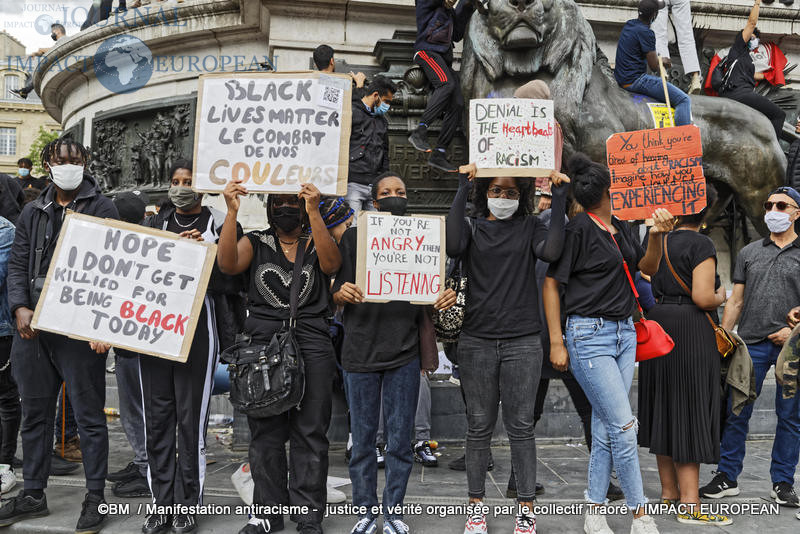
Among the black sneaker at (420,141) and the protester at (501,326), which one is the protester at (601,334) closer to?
the protester at (501,326)

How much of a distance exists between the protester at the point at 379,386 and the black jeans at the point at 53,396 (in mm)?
1745

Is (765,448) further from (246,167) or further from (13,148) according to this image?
(13,148)

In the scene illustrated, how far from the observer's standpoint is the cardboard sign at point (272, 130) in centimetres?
423

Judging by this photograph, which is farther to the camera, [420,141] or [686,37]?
[686,37]

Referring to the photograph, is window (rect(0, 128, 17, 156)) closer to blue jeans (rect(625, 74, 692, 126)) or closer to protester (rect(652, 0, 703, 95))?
protester (rect(652, 0, 703, 95))

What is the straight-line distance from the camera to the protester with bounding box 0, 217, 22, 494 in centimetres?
491

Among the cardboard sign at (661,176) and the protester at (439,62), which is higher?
the protester at (439,62)

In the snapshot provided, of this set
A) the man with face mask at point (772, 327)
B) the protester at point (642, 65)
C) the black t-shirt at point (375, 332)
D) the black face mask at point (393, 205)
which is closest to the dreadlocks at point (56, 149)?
the black t-shirt at point (375, 332)

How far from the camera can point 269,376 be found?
3930mm

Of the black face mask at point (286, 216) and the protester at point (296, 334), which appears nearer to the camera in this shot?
the protester at point (296, 334)

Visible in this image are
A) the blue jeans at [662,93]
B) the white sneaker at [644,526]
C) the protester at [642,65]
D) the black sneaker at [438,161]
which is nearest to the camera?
the white sneaker at [644,526]

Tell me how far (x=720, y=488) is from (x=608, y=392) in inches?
68.9

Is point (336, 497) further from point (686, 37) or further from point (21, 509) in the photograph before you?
point (686, 37)

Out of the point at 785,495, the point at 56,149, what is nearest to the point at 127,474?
the point at 56,149
